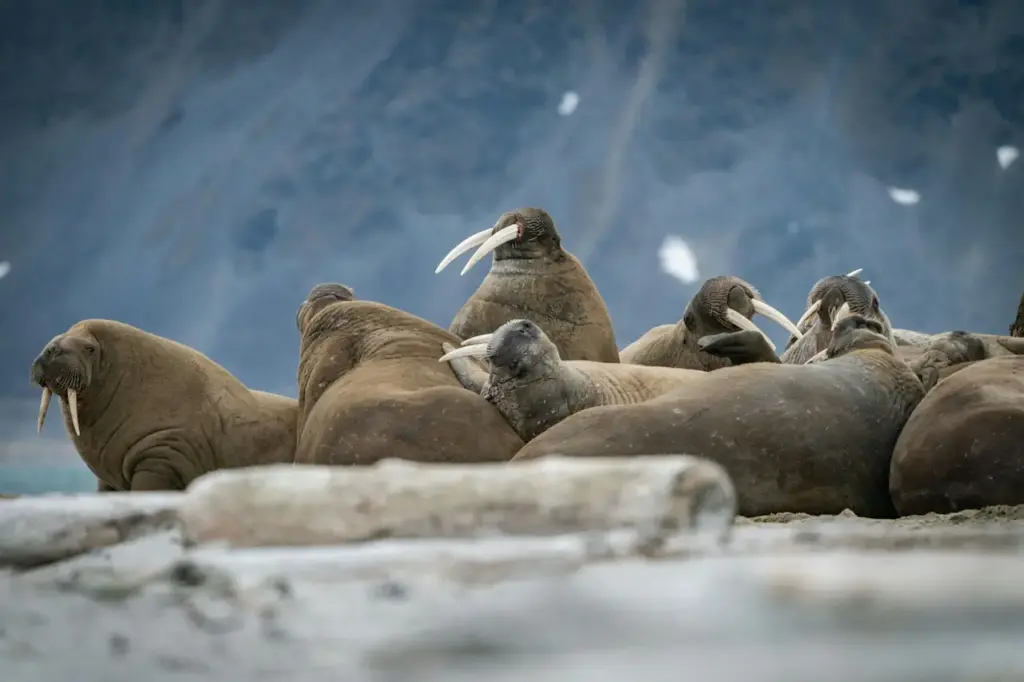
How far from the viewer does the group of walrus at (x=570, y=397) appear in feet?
11.9

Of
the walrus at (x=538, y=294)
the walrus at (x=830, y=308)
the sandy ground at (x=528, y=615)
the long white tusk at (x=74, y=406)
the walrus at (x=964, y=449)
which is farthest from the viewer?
the walrus at (x=830, y=308)

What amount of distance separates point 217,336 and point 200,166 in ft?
10.7

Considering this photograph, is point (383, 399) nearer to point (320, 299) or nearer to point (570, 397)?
point (570, 397)

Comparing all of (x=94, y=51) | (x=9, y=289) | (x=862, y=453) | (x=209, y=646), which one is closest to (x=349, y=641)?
(x=209, y=646)

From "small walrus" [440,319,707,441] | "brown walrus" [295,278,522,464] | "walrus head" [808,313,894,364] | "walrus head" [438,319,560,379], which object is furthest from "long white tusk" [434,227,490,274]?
"walrus head" [808,313,894,364]

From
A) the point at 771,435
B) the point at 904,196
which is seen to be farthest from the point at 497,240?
the point at 904,196

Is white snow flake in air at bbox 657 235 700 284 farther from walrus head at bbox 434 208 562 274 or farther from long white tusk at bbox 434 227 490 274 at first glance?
walrus head at bbox 434 208 562 274

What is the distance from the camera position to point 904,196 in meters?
17.8

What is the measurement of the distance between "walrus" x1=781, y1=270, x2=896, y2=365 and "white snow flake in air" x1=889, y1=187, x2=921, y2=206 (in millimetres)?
12226

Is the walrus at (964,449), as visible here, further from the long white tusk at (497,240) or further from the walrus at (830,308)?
the long white tusk at (497,240)

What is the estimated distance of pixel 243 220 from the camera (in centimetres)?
1919

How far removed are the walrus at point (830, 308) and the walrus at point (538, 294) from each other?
44.2 inches

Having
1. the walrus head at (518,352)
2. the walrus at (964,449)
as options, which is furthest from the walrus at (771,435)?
the walrus head at (518,352)

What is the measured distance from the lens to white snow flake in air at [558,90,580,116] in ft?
63.5
